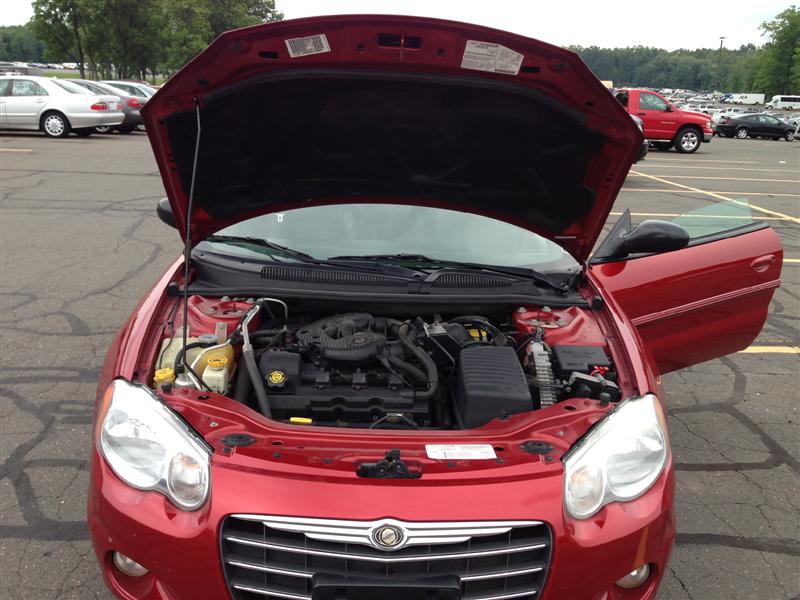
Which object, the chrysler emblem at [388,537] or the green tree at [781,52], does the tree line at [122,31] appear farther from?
the green tree at [781,52]

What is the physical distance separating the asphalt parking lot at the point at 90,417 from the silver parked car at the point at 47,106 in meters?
8.92

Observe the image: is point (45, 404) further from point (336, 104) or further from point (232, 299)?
point (336, 104)

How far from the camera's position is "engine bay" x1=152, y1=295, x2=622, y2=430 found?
7.61ft

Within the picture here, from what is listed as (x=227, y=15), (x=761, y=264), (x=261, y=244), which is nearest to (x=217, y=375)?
(x=261, y=244)

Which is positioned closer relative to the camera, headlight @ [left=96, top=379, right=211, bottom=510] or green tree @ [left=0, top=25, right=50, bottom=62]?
headlight @ [left=96, top=379, right=211, bottom=510]

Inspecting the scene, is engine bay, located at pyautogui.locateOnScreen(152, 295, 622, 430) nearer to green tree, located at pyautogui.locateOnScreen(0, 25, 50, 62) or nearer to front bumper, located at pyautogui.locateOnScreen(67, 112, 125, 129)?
front bumper, located at pyautogui.locateOnScreen(67, 112, 125, 129)

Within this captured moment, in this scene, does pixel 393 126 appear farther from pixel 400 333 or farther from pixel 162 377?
pixel 162 377

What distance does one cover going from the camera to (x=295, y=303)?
286 cm

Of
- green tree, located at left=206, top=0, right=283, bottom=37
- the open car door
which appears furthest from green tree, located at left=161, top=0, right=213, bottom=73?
the open car door

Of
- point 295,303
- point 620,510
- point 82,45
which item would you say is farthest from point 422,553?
point 82,45

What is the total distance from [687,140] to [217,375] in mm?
20937

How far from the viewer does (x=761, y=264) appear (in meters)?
3.49

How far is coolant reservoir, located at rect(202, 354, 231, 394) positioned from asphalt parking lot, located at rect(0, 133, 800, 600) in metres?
0.91

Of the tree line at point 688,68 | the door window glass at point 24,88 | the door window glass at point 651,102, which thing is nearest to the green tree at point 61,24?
the door window glass at point 24,88
